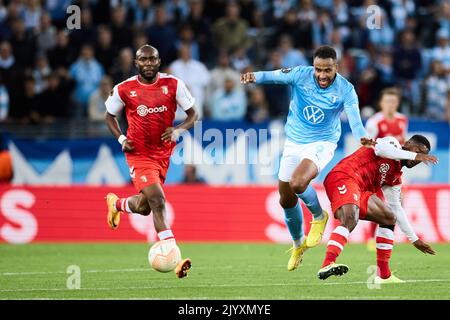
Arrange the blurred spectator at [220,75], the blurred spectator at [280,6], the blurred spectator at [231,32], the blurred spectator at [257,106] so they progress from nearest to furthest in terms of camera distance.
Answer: the blurred spectator at [220,75], the blurred spectator at [257,106], the blurred spectator at [231,32], the blurred spectator at [280,6]

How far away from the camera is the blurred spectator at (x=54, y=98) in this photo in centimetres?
2281

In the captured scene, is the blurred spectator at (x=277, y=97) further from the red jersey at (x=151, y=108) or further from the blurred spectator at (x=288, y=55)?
the red jersey at (x=151, y=108)

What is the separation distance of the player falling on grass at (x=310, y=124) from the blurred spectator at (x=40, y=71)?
1069 centimetres

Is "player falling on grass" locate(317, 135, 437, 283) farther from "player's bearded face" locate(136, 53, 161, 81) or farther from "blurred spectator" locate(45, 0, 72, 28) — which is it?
"blurred spectator" locate(45, 0, 72, 28)

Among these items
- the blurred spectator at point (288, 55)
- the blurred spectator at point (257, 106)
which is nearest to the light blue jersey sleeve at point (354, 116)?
the blurred spectator at point (257, 106)

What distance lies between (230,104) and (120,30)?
292 centimetres

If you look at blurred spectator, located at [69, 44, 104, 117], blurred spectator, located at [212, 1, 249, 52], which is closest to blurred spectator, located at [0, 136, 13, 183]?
blurred spectator, located at [69, 44, 104, 117]

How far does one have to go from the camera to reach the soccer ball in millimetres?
12398

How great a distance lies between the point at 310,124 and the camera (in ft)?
44.5

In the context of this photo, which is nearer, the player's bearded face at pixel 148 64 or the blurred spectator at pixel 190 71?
the player's bearded face at pixel 148 64

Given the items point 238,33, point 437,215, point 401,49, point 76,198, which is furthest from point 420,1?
point 76,198

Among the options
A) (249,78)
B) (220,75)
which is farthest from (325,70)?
(220,75)

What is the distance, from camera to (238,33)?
2389 centimetres

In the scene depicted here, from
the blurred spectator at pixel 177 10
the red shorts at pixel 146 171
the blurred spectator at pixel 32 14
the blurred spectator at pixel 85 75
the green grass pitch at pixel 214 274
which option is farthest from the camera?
the blurred spectator at pixel 177 10
